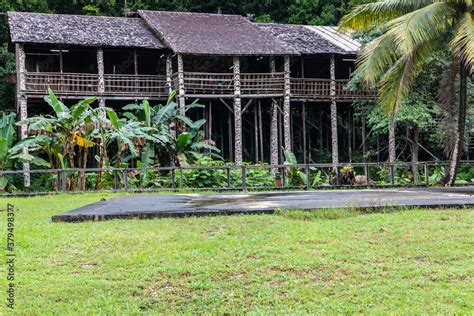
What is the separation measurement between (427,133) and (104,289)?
2288cm

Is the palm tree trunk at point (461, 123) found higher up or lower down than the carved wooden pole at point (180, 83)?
lower down

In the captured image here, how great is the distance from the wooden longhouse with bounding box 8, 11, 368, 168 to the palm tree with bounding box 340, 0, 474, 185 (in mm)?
9824

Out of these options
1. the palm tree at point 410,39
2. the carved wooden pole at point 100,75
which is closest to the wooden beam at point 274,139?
the carved wooden pole at point 100,75

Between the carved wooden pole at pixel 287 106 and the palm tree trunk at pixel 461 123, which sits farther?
the carved wooden pole at pixel 287 106

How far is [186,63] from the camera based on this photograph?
86.9ft

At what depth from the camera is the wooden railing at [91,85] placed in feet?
74.5

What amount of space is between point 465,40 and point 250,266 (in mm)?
8762

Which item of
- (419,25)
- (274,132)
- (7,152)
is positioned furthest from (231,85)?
(419,25)

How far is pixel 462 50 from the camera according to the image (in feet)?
41.7

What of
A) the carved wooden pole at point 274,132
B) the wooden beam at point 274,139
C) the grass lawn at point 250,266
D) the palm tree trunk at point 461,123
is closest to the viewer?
the grass lawn at point 250,266

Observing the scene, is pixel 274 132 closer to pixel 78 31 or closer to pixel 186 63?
pixel 186 63

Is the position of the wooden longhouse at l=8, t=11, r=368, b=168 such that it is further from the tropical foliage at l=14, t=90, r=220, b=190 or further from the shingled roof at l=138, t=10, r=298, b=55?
the tropical foliage at l=14, t=90, r=220, b=190

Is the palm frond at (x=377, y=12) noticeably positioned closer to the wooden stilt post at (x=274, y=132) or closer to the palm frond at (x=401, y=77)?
the palm frond at (x=401, y=77)

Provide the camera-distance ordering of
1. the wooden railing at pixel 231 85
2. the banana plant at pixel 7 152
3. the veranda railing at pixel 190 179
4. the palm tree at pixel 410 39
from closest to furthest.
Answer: the palm tree at pixel 410 39, the veranda railing at pixel 190 179, the banana plant at pixel 7 152, the wooden railing at pixel 231 85
